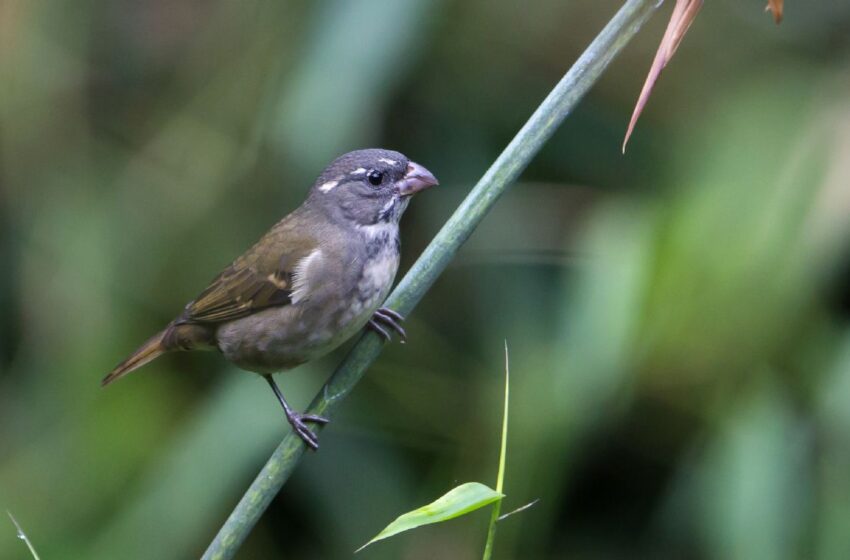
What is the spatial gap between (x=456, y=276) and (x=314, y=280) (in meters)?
1.25

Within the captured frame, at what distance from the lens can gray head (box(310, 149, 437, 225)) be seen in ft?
10.00

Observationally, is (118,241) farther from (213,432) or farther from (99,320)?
(213,432)

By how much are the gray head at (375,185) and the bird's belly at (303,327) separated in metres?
0.16

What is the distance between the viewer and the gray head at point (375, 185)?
10.00ft

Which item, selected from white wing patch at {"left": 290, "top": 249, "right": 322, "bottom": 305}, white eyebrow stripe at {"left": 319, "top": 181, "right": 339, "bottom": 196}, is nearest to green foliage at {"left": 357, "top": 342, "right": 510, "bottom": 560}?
white wing patch at {"left": 290, "top": 249, "right": 322, "bottom": 305}

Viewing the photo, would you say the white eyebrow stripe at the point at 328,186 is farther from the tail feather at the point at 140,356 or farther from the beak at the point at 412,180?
the tail feather at the point at 140,356

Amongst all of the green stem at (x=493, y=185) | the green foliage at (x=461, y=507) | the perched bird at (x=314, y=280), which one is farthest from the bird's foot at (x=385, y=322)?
the green foliage at (x=461, y=507)

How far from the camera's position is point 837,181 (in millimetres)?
3422

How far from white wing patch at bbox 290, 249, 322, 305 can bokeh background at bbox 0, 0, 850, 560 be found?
0.72 meters

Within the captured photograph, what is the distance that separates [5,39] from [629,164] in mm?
2507

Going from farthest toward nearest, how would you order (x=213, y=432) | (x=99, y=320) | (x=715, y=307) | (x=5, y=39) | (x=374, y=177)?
(x=5, y=39) → (x=99, y=320) → (x=213, y=432) → (x=715, y=307) → (x=374, y=177)

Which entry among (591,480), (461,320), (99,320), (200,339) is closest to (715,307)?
(591,480)

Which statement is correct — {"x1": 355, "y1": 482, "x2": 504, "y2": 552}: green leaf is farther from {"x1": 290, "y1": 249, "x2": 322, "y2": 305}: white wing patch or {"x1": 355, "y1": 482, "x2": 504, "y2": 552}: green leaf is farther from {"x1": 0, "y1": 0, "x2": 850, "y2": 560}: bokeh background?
{"x1": 0, "y1": 0, "x2": 850, "y2": 560}: bokeh background

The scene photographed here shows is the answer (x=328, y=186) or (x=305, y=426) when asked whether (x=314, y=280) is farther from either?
(x=305, y=426)
